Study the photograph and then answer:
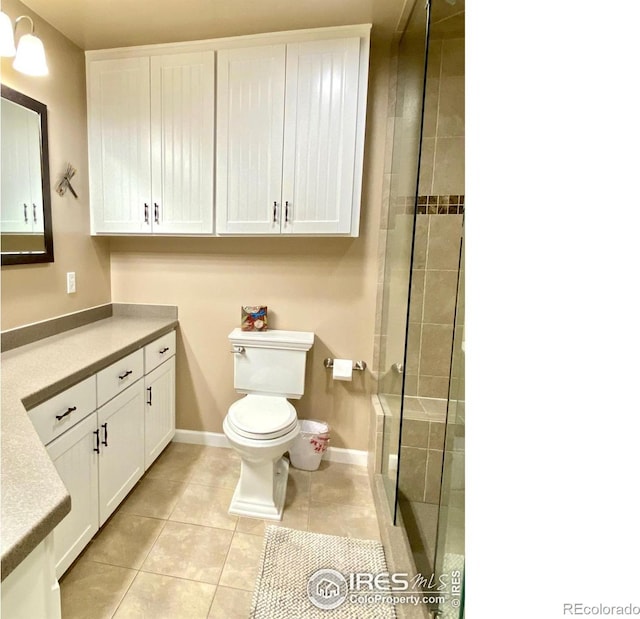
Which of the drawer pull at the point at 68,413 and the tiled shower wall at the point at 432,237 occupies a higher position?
the tiled shower wall at the point at 432,237

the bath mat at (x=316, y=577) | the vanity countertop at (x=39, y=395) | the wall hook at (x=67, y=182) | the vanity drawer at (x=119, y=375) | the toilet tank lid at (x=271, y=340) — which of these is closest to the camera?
the vanity countertop at (x=39, y=395)

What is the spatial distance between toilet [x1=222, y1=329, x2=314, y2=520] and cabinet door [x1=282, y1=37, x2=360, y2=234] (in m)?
0.69

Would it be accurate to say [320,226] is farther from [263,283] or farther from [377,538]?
[377,538]

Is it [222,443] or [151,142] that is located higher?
[151,142]

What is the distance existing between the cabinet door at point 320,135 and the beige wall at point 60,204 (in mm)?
1204

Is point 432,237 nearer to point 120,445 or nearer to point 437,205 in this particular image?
point 437,205

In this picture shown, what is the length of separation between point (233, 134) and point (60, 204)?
102 centimetres

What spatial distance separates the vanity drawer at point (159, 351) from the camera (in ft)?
6.20

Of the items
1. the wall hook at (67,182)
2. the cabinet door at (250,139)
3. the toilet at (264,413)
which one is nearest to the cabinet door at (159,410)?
the toilet at (264,413)

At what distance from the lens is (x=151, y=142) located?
1.93 m

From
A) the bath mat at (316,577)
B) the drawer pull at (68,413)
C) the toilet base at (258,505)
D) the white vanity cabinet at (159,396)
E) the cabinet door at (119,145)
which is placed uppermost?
the cabinet door at (119,145)

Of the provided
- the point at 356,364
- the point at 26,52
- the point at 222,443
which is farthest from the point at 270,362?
the point at 26,52

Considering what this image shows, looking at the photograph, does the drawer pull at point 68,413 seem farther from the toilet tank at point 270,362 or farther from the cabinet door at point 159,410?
the toilet tank at point 270,362

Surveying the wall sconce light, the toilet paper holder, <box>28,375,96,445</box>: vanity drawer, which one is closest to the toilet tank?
the toilet paper holder
